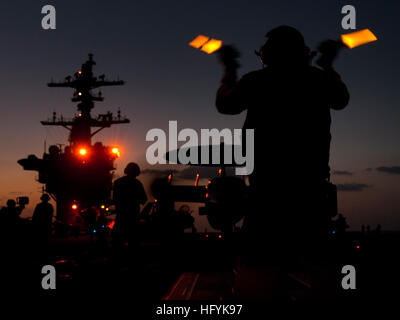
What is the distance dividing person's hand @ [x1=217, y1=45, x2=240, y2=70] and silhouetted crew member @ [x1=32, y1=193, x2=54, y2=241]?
820 cm

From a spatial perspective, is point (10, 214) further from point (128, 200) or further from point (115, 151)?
point (115, 151)

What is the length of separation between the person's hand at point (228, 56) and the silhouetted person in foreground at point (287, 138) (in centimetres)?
23

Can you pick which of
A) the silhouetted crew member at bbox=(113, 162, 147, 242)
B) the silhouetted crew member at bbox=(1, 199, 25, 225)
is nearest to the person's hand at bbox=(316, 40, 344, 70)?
the silhouetted crew member at bbox=(113, 162, 147, 242)

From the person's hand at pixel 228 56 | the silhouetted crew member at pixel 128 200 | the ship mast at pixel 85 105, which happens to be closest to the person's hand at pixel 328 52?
the person's hand at pixel 228 56

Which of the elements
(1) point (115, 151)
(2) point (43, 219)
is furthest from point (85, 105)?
(2) point (43, 219)

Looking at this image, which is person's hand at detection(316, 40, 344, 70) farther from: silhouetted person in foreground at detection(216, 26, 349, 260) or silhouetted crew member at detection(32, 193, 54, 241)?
silhouetted crew member at detection(32, 193, 54, 241)

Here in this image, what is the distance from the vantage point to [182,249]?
17.1 meters

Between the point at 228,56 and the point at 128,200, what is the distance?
21.6 feet

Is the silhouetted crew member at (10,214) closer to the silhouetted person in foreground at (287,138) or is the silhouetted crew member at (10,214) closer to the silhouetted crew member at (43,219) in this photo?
the silhouetted crew member at (43,219)

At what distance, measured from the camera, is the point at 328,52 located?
250 centimetres

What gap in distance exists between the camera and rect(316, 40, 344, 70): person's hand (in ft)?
8.09
